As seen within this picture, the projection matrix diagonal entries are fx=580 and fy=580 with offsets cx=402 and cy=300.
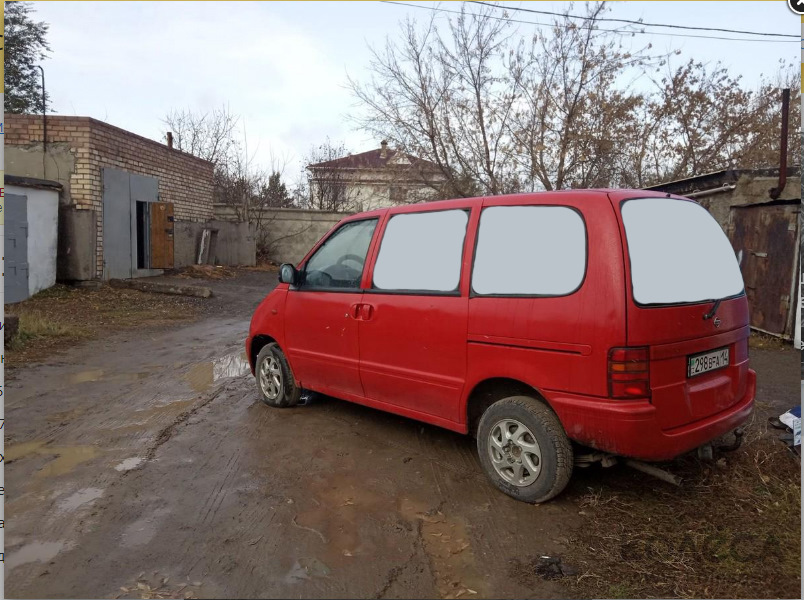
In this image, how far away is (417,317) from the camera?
384cm

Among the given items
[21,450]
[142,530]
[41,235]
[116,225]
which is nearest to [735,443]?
[142,530]

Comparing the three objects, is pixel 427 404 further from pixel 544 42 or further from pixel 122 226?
pixel 544 42

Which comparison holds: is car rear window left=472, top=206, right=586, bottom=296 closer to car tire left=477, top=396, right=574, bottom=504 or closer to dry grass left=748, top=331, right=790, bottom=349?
car tire left=477, top=396, right=574, bottom=504

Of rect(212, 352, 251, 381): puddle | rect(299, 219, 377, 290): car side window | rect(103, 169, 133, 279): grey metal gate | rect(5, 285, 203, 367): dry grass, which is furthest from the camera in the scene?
rect(103, 169, 133, 279): grey metal gate

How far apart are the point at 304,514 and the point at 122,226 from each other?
12.4 meters

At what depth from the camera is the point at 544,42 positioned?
53.7 feet

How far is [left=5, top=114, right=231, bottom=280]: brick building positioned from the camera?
1222cm

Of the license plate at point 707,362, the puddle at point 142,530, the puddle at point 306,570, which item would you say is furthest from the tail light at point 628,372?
the puddle at point 142,530

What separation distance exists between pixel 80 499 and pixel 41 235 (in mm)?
10268

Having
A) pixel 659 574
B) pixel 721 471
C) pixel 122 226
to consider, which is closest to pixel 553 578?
pixel 659 574

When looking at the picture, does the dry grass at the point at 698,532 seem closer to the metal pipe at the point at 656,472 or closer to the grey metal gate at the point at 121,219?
the metal pipe at the point at 656,472

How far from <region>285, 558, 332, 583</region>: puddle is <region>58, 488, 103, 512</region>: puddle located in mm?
1469

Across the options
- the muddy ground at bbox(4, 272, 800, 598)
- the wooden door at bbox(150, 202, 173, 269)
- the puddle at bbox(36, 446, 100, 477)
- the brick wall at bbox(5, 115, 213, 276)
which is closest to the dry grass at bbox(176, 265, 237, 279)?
the wooden door at bbox(150, 202, 173, 269)

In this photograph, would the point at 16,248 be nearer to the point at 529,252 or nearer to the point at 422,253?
the point at 422,253
